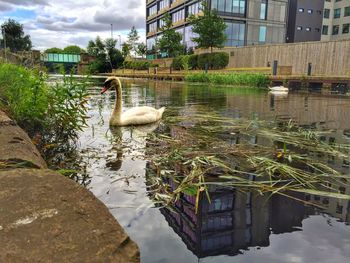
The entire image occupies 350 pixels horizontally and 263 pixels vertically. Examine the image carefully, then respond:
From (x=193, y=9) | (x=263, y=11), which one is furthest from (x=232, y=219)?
(x=193, y=9)

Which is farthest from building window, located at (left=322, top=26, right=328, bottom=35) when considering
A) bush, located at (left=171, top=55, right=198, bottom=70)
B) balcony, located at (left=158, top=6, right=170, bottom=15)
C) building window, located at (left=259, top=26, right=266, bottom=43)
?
bush, located at (left=171, top=55, right=198, bottom=70)

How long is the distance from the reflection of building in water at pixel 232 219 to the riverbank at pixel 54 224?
3.07ft

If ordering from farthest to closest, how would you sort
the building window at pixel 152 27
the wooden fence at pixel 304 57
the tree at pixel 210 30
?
the building window at pixel 152 27 < the tree at pixel 210 30 < the wooden fence at pixel 304 57

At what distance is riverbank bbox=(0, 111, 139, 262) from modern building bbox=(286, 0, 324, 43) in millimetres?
62270

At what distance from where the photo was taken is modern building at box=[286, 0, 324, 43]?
5784 centimetres

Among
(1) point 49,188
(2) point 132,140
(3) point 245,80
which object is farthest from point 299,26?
(1) point 49,188

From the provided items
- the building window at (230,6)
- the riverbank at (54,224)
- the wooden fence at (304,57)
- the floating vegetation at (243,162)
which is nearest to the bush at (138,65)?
the building window at (230,6)

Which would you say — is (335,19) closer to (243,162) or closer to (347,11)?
(347,11)

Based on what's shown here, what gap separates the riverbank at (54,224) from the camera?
55.9 inches

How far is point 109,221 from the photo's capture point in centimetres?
172

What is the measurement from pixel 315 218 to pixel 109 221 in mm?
2009

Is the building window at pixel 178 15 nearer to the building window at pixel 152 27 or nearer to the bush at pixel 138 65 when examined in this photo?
the bush at pixel 138 65

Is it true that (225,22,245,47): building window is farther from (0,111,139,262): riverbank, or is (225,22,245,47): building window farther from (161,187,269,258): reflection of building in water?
(0,111,139,262): riverbank

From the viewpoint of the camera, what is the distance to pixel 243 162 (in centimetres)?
443
